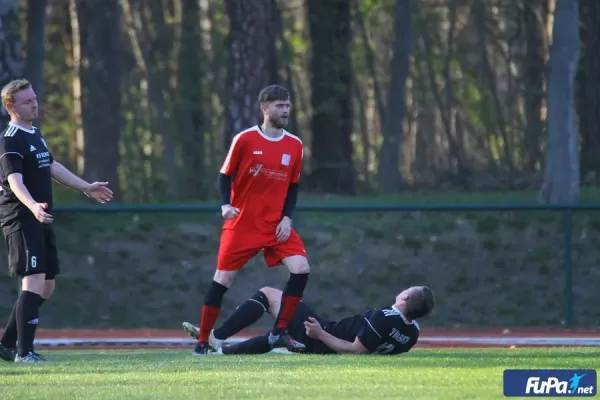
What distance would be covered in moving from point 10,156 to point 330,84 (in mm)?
15654

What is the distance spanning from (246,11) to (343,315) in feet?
14.9

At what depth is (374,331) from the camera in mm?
10547

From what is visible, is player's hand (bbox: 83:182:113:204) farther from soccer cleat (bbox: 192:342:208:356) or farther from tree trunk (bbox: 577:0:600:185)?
tree trunk (bbox: 577:0:600:185)

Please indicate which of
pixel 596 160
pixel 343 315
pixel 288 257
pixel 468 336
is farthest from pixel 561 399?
pixel 596 160

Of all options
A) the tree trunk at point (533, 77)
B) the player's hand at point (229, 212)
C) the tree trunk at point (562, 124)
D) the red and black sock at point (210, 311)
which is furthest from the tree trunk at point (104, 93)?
the player's hand at point (229, 212)

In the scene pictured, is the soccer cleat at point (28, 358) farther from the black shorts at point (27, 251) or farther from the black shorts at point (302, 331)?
the black shorts at point (302, 331)

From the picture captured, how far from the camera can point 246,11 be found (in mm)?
19688

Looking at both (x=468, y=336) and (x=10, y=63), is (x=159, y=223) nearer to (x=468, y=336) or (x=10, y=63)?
(x=10, y=63)

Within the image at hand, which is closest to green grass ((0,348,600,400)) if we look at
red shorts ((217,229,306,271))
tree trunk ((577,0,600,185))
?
red shorts ((217,229,306,271))

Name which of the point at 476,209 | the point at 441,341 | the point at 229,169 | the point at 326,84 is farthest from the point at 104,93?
the point at 229,169

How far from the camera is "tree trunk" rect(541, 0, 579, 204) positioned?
19516 mm

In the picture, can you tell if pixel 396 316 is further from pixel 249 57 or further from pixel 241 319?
pixel 249 57

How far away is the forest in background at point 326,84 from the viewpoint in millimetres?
19797

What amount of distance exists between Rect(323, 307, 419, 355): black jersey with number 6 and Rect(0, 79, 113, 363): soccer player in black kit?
6.88 ft
